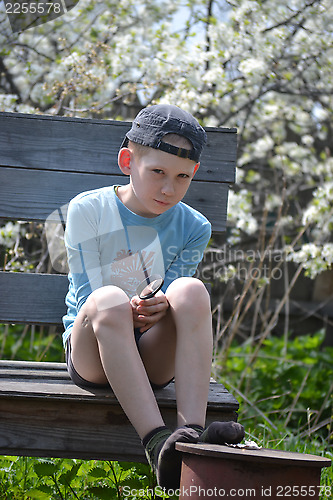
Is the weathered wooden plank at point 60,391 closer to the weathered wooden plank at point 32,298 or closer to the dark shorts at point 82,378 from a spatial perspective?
the dark shorts at point 82,378

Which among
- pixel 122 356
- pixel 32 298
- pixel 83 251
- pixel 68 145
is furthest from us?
pixel 68 145

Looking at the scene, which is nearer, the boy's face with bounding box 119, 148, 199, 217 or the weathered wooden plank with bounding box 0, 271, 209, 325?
the boy's face with bounding box 119, 148, 199, 217

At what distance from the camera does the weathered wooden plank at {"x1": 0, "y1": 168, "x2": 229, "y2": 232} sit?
8.20 ft

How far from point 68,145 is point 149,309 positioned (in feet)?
3.36

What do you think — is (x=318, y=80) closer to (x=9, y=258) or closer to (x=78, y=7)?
(x=78, y=7)

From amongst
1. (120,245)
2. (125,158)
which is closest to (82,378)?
(120,245)

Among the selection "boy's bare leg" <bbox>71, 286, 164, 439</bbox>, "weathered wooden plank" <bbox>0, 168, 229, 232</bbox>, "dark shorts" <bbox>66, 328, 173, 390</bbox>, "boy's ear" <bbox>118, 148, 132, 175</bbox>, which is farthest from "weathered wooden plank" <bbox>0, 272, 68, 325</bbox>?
"boy's bare leg" <bbox>71, 286, 164, 439</bbox>

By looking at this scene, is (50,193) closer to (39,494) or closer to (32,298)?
(32,298)

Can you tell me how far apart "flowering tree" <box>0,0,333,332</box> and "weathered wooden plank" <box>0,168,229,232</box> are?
570 mm

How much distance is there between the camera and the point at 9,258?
337 centimetres

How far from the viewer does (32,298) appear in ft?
8.00

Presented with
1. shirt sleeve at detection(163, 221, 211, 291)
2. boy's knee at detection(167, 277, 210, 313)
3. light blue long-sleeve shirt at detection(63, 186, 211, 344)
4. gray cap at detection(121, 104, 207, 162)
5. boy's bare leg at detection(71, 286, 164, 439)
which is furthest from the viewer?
shirt sleeve at detection(163, 221, 211, 291)

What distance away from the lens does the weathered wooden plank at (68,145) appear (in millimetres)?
2523

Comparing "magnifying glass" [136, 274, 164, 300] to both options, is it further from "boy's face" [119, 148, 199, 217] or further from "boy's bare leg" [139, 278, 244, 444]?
"boy's face" [119, 148, 199, 217]
